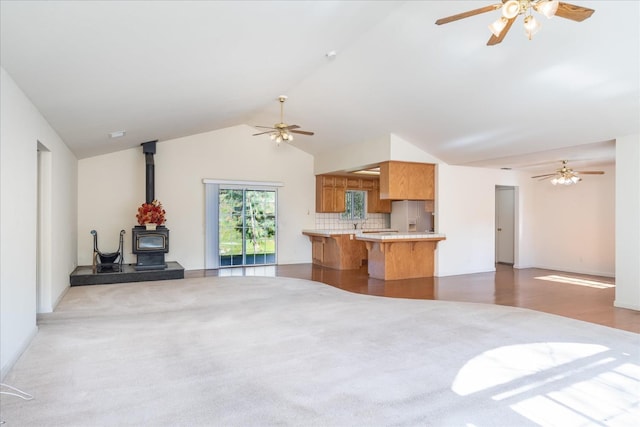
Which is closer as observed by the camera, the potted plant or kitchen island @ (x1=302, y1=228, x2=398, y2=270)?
the potted plant

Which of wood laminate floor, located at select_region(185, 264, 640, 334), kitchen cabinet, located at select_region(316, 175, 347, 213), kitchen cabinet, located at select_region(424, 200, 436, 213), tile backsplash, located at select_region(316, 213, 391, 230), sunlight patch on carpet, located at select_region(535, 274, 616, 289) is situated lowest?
sunlight patch on carpet, located at select_region(535, 274, 616, 289)

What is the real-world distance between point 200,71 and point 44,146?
2053 millimetres

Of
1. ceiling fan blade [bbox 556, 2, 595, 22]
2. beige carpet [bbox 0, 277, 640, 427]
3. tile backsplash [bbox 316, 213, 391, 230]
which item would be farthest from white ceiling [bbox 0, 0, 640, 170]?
tile backsplash [bbox 316, 213, 391, 230]

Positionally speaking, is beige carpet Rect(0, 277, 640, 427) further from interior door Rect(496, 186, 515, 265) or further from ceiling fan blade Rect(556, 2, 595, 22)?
interior door Rect(496, 186, 515, 265)

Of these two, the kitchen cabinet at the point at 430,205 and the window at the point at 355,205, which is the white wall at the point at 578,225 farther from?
the window at the point at 355,205

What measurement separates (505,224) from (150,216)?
8446mm

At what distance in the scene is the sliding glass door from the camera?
8500 mm

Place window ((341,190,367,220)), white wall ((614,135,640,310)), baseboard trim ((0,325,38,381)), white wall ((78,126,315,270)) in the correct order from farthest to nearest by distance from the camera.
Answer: window ((341,190,367,220)), white wall ((78,126,315,270)), white wall ((614,135,640,310)), baseboard trim ((0,325,38,381))

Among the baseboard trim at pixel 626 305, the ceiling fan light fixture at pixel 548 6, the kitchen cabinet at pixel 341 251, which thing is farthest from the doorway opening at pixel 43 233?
the baseboard trim at pixel 626 305

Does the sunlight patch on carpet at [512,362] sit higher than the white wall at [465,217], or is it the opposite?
the white wall at [465,217]

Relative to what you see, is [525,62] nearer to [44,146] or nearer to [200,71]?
[200,71]

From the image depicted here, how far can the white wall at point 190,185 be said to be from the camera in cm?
748

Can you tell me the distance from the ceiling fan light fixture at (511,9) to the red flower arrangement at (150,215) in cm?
652

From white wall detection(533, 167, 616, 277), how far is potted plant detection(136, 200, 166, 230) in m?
8.58
